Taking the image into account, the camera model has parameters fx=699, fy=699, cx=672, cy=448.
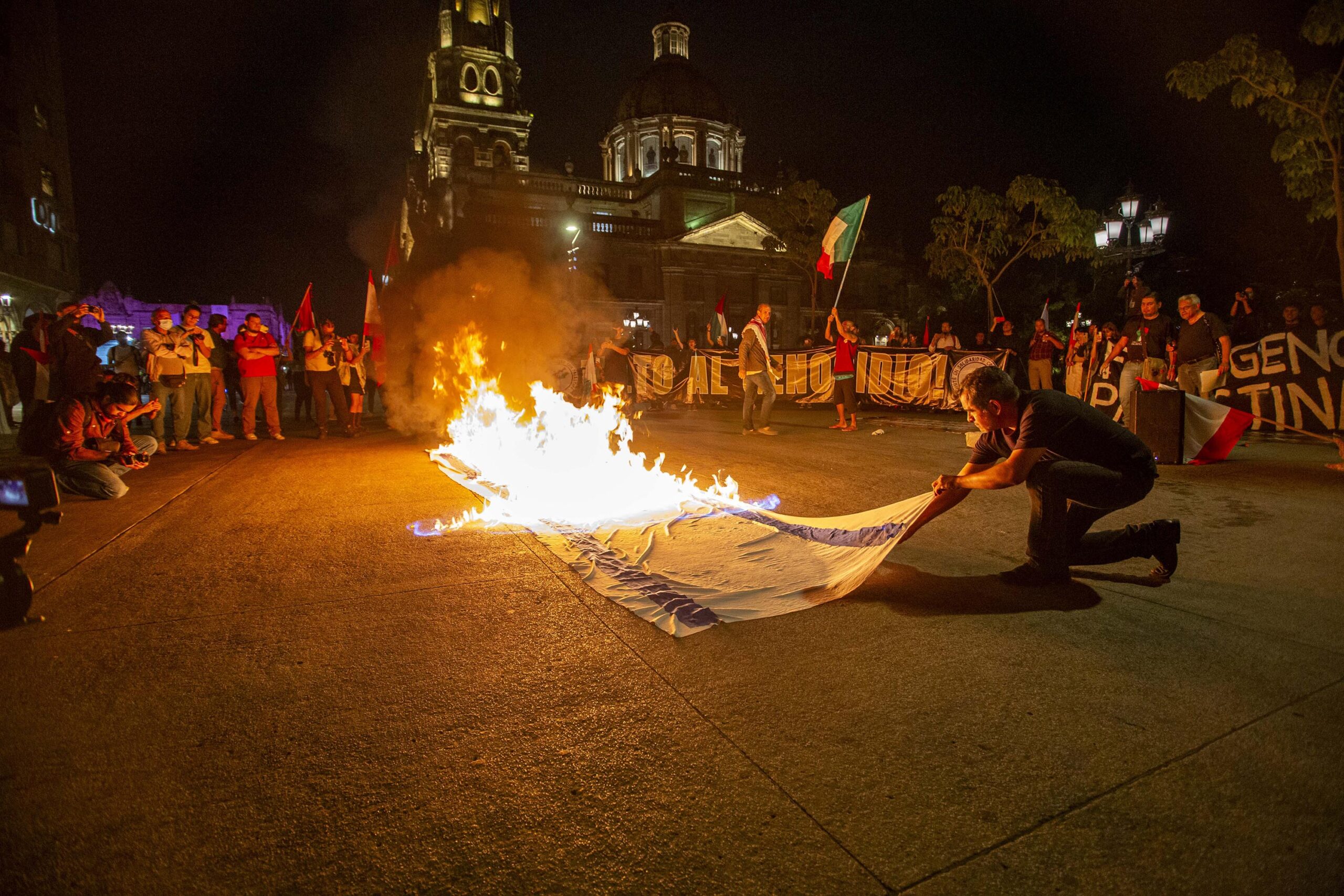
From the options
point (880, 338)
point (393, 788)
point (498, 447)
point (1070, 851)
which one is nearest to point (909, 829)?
point (1070, 851)

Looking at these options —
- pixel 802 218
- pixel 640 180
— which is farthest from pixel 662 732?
pixel 640 180

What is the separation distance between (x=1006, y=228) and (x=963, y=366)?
38.4ft

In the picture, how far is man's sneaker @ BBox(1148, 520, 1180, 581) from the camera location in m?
3.79

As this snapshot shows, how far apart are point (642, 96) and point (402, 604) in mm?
78130

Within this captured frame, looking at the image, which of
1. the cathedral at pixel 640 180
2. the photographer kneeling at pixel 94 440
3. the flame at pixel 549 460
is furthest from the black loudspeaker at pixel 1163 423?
the cathedral at pixel 640 180

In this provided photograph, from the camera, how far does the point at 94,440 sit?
720 cm

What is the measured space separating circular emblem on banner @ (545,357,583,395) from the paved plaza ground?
720cm

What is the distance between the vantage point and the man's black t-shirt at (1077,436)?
144 inches

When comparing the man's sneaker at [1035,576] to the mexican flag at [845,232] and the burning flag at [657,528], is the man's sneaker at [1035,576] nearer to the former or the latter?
the burning flag at [657,528]

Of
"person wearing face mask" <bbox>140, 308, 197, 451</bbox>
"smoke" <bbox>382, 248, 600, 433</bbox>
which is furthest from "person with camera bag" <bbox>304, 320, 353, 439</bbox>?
"person wearing face mask" <bbox>140, 308, 197, 451</bbox>

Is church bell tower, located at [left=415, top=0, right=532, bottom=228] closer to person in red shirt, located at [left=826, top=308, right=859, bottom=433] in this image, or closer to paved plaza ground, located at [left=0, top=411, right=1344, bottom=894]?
person in red shirt, located at [left=826, top=308, right=859, bottom=433]

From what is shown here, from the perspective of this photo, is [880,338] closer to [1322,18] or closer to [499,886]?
[1322,18]

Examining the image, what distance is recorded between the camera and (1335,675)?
2773mm

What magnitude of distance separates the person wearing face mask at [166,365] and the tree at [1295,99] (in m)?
15.5
